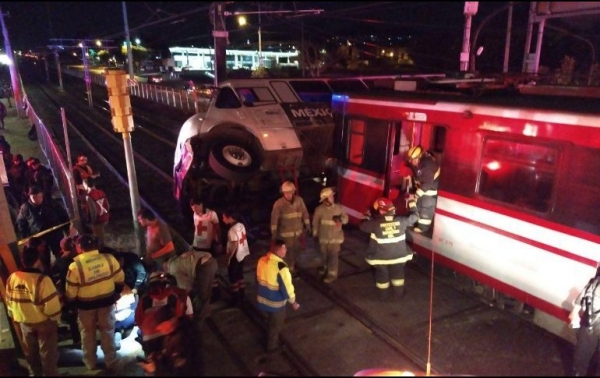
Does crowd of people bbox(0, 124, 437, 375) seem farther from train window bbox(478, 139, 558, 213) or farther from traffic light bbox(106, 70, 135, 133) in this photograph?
traffic light bbox(106, 70, 135, 133)

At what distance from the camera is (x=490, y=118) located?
6031 millimetres

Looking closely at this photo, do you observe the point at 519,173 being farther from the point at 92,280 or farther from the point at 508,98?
the point at 92,280

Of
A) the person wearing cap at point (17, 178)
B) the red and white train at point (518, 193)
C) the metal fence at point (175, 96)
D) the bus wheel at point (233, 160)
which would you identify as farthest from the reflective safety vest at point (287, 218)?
the metal fence at point (175, 96)

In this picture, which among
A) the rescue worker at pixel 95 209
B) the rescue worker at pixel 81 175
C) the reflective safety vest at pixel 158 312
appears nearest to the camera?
the reflective safety vest at pixel 158 312

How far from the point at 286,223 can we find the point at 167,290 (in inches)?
98.2

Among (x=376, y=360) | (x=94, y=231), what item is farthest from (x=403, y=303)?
(x=94, y=231)

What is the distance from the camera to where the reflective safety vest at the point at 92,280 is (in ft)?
16.2

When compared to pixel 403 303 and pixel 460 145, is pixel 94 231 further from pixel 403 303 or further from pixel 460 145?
pixel 460 145

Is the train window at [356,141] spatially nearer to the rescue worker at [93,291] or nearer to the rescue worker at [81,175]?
the rescue worker at [93,291]

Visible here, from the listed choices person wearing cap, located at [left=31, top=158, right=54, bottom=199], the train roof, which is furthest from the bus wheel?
person wearing cap, located at [left=31, top=158, right=54, bottom=199]

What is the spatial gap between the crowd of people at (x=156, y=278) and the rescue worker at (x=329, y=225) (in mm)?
15

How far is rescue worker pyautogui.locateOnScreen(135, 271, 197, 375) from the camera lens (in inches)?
184

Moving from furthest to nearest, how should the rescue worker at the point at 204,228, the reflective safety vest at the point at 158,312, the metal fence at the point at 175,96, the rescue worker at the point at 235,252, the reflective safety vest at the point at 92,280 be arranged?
the metal fence at the point at 175,96, the rescue worker at the point at 204,228, the rescue worker at the point at 235,252, the reflective safety vest at the point at 92,280, the reflective safety vest at the point at 158,312

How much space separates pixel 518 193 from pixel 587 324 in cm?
175
